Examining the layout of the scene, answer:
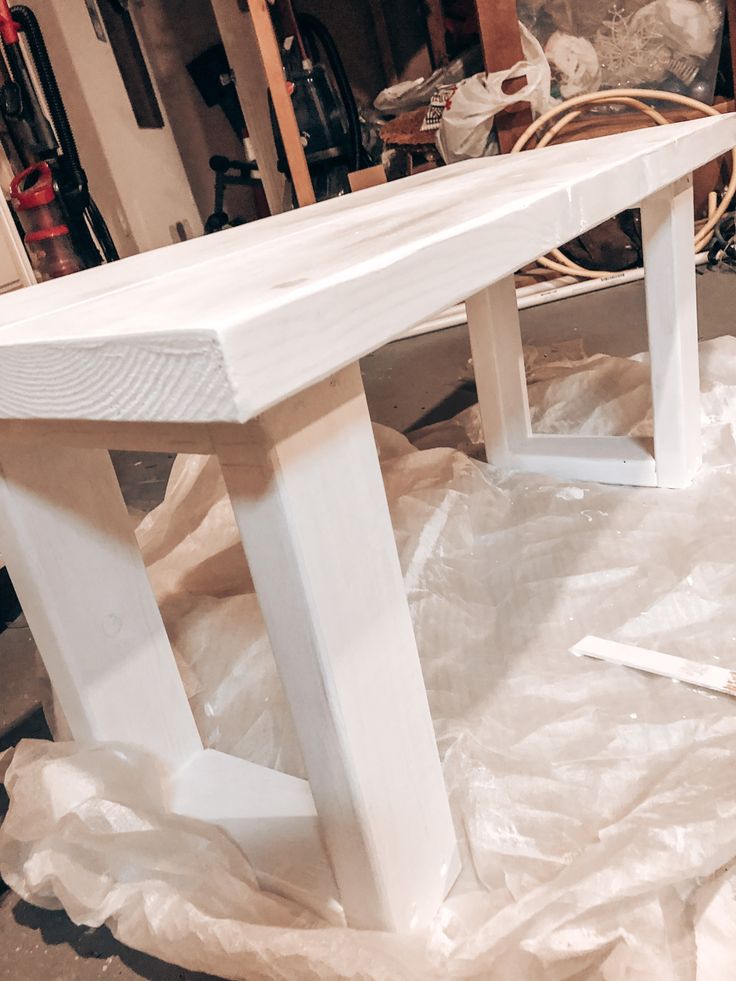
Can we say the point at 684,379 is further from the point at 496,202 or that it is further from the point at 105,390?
the point at 105,390

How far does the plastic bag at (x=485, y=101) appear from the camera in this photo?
2.16 m

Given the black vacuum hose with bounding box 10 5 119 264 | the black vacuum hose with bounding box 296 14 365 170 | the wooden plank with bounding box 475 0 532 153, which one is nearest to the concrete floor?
the wooden plank with bounding box 475 0 532 153

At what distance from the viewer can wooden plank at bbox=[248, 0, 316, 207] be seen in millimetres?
2045

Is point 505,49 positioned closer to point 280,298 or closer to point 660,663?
point 660,663

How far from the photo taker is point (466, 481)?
1058 millimetres

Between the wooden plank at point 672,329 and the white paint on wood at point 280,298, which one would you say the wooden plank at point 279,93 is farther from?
the white paint on wood at point 280,298

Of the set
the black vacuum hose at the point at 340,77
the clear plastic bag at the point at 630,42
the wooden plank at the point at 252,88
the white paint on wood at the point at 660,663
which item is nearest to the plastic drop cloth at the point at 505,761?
the white paint on wood at the point at 660,663

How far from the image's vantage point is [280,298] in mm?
312

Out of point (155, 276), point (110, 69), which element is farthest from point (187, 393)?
point (110, 69)

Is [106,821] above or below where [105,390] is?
below

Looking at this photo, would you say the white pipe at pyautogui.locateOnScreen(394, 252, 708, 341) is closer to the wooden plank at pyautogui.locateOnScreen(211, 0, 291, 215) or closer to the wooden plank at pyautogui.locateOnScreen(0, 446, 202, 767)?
the wooden plank at pyautogui.locateOnScreen(211, 0, 291, 215)

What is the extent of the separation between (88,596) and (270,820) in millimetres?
214

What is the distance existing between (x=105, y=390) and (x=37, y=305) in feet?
0.80

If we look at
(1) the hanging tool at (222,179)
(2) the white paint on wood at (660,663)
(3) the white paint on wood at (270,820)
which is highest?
(1) the hanging tool at (222,179)
